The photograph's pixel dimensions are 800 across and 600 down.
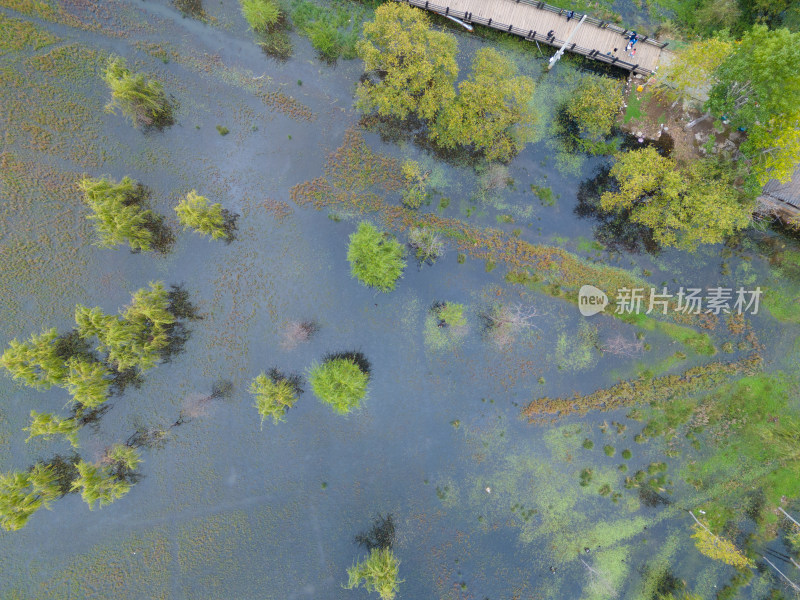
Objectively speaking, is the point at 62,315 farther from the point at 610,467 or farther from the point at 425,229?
the point at 610,467

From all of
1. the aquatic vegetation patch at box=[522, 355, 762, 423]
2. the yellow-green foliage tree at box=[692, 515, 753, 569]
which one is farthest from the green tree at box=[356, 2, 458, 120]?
the yellow-green foliage tree at box=[692, 515, 753, 569]

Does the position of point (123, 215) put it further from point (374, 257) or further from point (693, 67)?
point (693, 67)

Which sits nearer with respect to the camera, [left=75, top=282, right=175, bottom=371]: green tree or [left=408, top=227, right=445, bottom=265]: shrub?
[left=75, top=282, right=175, bottom=371]: green tree

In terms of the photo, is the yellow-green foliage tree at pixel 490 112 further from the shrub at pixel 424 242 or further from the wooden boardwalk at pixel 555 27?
the shrub at pixel 424 242

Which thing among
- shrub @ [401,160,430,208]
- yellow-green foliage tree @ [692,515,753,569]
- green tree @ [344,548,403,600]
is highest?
shrub @ [401,160,430,208]

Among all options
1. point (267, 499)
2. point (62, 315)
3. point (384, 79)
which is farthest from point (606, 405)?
point (62, 315)

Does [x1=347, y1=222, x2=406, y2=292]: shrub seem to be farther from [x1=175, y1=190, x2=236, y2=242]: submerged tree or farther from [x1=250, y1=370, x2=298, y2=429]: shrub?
[x1=250, y1=370, x2=298, y2=429]: shrub

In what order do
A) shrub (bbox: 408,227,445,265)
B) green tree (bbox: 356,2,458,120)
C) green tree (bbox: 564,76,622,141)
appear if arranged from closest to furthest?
green tree (bbox: 356,2,458,120)
green tree (bbox: 564,76,622,141)
shrub (bbox: 408,227,445,265)
